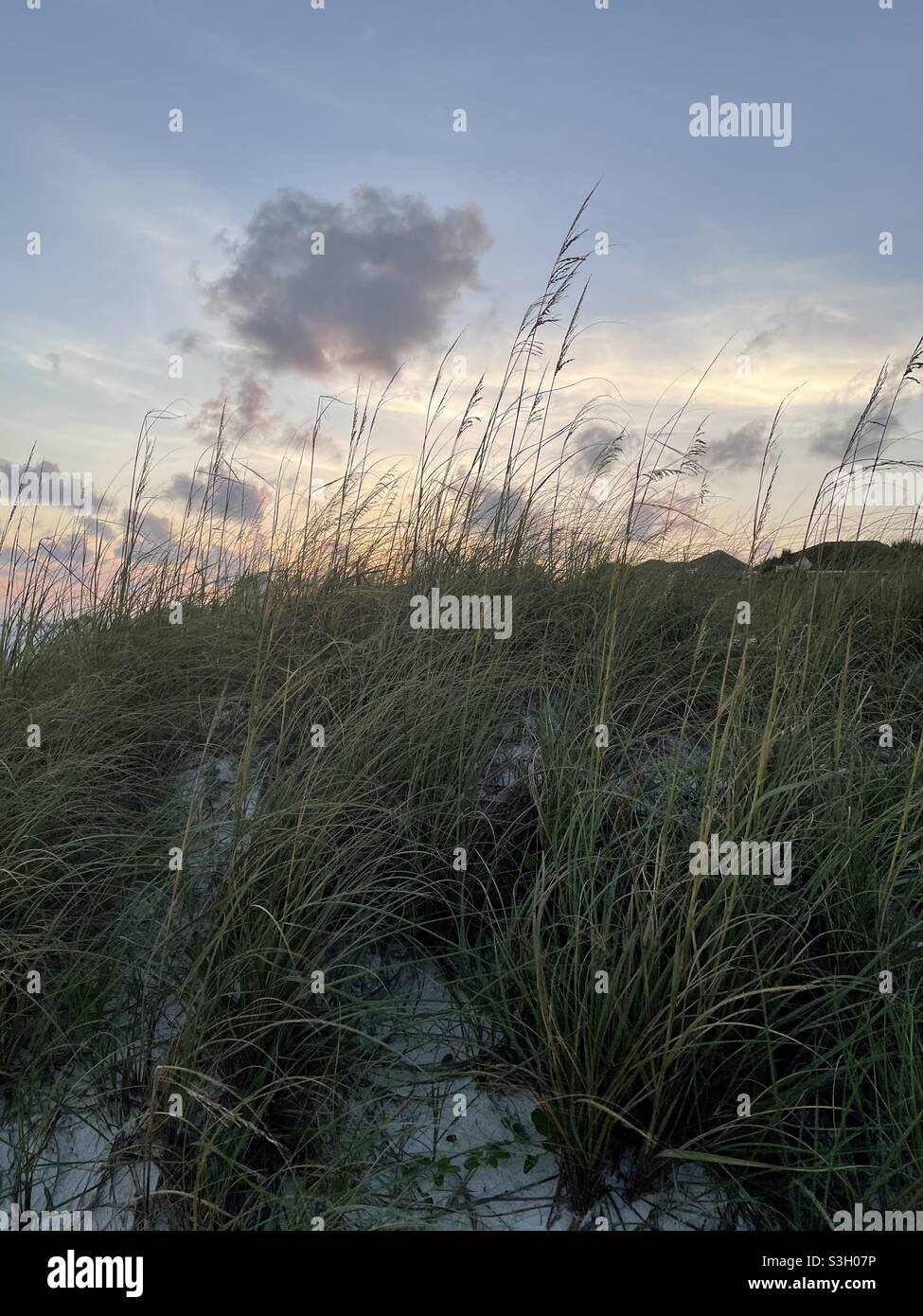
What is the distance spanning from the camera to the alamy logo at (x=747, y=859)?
2256 mm

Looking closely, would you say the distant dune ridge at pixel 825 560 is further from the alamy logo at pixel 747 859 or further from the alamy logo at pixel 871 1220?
the alamy logo at pixel 871 1220

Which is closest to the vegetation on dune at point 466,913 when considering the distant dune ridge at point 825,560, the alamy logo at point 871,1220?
the alamy logo at point 871,1220

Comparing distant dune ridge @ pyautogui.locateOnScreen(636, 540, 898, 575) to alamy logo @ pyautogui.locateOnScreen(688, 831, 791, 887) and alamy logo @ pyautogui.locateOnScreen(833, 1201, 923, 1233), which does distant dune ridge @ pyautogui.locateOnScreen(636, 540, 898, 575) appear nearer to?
alamy logo @ pyautogui.locateOnScreen(688, 831, 791, 887)

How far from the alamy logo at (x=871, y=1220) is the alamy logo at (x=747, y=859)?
74cm

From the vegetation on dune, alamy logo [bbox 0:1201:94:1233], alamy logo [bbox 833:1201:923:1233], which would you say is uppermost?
the vegetation on dune

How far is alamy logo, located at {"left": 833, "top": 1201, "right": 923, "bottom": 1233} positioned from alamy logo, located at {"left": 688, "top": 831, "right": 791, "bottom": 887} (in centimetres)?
74

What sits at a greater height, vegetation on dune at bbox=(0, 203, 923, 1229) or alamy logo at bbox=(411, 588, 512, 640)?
alamy logo at bbox=(411, 588, 512, 640)

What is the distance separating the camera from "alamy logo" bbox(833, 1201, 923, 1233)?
6.18ft

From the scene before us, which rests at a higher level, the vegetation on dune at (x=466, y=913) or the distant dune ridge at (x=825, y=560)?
the distant dune ridge at (x=825, y=560)

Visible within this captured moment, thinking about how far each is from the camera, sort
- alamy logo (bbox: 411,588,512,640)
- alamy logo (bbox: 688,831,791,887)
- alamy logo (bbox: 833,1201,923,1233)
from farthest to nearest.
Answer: alamy logo (bbox: 411,588,512,640) → alamy logo (bbox: 688,831,791,887) → alamy logo (bbox: 833,1201,923,1233)

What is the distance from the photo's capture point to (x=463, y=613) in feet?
13.0

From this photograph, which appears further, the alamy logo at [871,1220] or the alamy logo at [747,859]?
the alamy logo at [747,859]
